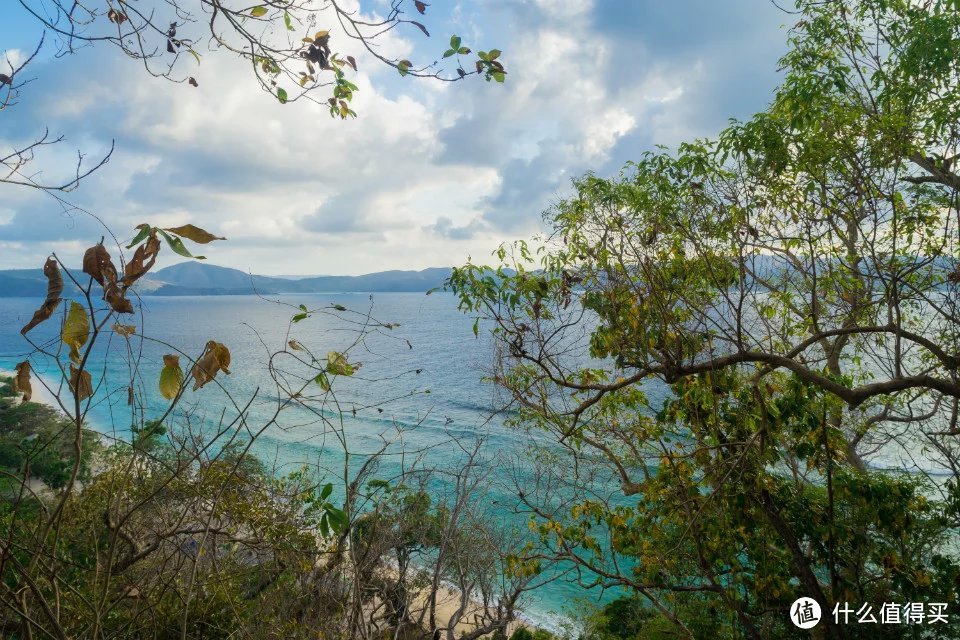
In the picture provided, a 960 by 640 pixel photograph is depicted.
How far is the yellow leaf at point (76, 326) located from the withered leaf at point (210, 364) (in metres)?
0.25

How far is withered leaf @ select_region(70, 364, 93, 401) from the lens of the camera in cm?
134

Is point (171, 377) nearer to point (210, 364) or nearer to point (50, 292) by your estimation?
point (210, 364)

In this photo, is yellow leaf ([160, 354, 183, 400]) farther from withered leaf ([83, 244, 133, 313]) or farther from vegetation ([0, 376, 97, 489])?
vegetation ([0, 376, 97, 489])

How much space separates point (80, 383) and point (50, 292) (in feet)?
0.80

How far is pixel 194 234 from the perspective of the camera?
48.9 inches

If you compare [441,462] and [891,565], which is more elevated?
[891,565]

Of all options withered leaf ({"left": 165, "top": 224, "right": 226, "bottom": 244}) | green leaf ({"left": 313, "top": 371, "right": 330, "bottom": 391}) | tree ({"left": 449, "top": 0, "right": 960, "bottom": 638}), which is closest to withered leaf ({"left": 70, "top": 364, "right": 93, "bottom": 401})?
withered leaf ({"left": 165, "top": 224, "right": 226, "bottom": 244})

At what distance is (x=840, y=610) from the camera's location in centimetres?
449

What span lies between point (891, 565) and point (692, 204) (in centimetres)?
317

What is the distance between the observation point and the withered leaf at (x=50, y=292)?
123 cm

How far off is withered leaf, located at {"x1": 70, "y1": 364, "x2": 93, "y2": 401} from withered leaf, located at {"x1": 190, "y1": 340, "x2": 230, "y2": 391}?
0.72ft

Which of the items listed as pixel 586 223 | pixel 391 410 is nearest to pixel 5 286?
pixel 391 410

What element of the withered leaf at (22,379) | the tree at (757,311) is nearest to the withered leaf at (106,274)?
the withered leaf at (22,379)

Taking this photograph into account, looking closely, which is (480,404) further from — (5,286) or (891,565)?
(5,286)
